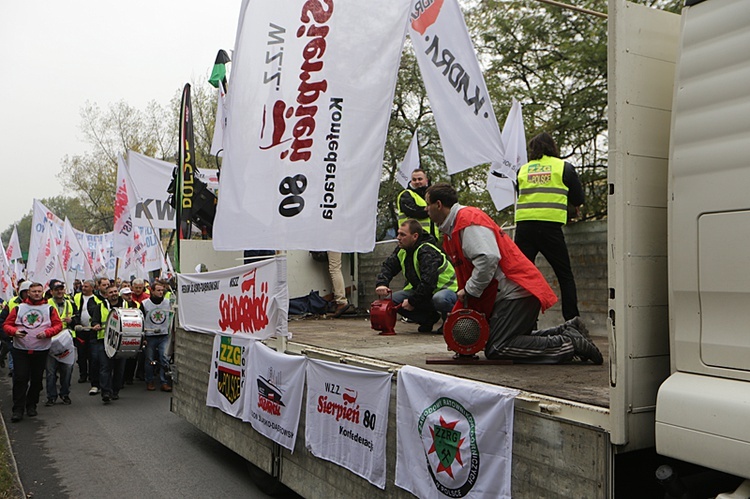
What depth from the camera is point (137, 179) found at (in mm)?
13930

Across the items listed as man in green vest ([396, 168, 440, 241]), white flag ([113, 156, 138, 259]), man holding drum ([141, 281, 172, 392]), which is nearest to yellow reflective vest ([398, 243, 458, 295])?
man in green vest ([396, 168, 440, 241])

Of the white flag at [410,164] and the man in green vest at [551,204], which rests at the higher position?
the white flag at [410,164]

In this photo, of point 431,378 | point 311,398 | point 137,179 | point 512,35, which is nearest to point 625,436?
point 431,378

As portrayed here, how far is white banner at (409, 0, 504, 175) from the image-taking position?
219 inches

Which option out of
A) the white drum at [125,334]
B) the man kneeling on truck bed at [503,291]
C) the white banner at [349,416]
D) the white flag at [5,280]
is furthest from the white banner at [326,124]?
the white flag at [5,280]

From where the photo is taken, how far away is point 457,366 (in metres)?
4.97

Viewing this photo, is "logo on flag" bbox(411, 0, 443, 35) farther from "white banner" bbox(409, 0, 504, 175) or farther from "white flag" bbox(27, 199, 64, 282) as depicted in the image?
"white flag" bbox(27, 199, 64, 282)

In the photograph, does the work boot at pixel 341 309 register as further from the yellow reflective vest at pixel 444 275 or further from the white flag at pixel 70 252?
the white flag at pixel 70 252

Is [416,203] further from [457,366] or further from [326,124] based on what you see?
[457,366]

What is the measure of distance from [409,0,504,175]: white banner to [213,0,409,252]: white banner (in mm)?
381

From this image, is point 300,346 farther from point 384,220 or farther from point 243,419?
point 384,220

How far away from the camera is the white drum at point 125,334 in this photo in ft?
39.0

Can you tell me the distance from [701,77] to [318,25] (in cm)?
337

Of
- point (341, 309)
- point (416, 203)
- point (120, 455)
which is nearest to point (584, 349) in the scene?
point (416, 203)
